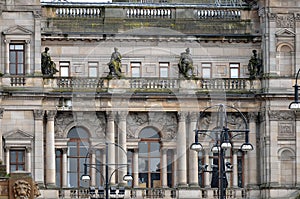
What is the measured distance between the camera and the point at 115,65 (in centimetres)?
9444

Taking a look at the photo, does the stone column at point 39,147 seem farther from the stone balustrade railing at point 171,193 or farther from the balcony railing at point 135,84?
the stone balustrade railing at point 171,193

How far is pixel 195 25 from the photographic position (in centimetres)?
9669

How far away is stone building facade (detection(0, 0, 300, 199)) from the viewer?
93.2 m

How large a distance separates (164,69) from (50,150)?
8799 mm

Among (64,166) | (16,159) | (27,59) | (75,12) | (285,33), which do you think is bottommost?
(64,166)

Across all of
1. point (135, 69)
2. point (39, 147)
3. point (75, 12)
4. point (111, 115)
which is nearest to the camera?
point (39, 147)

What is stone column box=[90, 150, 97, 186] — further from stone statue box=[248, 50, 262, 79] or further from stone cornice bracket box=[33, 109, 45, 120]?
stone statue box=[248, 50, 262, 79]

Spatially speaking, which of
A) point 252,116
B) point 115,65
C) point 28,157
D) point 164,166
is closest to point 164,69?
point 115,65

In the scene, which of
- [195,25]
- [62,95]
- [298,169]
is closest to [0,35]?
[62,95]

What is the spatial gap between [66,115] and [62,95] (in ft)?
5.32

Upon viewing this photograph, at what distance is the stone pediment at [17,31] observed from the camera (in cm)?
9275

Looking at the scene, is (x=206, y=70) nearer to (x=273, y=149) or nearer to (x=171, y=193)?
(x=273, y=149)

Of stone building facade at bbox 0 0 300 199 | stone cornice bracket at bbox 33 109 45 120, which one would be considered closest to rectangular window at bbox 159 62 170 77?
stone building facade at bbox 0 0 300 199

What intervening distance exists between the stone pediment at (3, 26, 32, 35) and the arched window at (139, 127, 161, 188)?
916 centimetres
